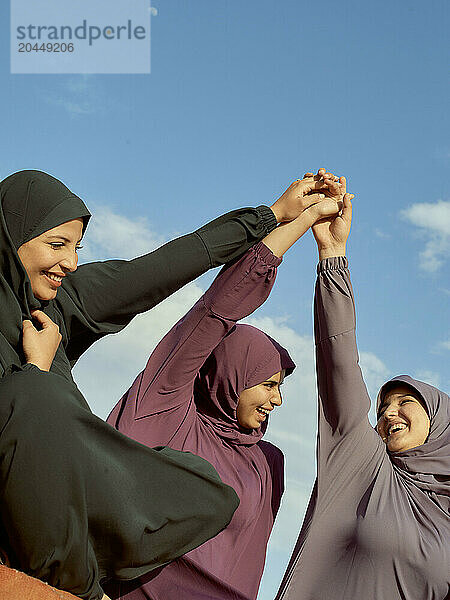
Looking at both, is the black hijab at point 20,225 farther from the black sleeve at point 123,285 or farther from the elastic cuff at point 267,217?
the elastic cuff at point 267,217

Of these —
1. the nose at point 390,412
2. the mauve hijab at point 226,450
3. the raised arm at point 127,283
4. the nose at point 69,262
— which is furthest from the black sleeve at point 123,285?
the nose at point 390,412

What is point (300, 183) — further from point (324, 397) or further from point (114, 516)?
point (114, 516)

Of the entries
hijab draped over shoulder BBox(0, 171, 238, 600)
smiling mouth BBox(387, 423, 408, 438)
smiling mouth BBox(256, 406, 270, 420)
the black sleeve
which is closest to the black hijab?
hijab draped over shoulder BBox(0, 171, 238, 600)

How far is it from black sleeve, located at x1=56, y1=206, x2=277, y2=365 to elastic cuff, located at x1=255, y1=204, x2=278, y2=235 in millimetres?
309

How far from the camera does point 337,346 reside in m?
3.63

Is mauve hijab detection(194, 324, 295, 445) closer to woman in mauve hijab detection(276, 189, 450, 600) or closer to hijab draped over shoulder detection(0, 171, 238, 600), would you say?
woman in mauve hijab detection(276, 189, 450, 600)

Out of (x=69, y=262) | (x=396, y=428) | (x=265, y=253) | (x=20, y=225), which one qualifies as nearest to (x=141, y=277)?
(x=69, y=262)

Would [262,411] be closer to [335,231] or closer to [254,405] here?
[254,405]

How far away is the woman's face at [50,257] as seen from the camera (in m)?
2.64

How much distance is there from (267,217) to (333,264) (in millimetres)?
429

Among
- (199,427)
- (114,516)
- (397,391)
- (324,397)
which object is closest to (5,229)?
(114,516)

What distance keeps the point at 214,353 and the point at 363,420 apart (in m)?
0.68

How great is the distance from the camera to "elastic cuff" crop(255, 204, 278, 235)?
3.44m

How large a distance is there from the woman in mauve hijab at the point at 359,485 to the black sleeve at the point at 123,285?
2.44ft
